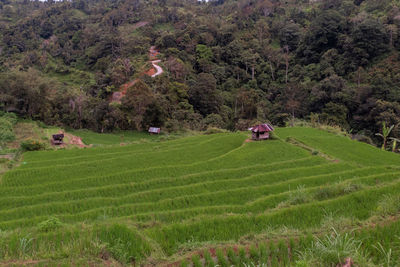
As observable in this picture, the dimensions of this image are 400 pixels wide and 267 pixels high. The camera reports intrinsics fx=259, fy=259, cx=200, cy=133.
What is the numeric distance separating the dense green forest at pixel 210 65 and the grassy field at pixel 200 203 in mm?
12909

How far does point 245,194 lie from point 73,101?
1019 inches

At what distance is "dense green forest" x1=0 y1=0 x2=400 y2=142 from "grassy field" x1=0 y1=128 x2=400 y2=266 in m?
12.9

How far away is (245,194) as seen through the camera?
942cm

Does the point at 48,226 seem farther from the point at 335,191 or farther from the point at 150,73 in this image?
the point at 150,73

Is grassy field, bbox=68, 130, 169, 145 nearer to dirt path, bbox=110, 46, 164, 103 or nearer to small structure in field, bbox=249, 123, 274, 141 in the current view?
dirt path, bbox=110, 46, 164, 103

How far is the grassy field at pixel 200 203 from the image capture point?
4.41m

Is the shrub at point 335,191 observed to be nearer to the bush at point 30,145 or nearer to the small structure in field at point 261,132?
the small structure in field at point 261,132

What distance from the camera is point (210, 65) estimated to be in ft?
152

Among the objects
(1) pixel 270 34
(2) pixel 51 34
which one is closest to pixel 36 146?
(1) pixel 270 34

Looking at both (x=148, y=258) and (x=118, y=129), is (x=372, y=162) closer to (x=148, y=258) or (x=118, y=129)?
(x=148, y=258)

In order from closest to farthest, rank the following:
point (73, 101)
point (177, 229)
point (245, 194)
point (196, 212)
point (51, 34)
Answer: point (177, 229), point (196, 212), point (245, 194), point (73, 101), point (51, 34)

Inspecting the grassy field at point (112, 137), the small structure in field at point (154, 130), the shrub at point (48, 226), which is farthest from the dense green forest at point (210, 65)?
the shrub at point (48, 226)

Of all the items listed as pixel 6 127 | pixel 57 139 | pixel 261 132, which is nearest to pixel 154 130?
pixel 57 139

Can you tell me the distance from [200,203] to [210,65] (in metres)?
40.4
